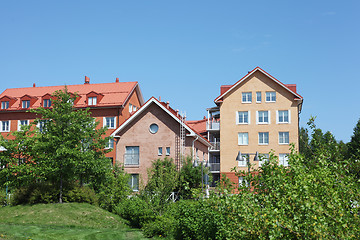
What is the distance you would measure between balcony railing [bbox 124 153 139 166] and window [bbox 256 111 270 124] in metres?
15.3

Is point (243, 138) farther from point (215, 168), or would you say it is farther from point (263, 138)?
point (215, 168)

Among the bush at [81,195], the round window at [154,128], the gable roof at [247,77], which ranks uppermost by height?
the gable roof at [247,77]

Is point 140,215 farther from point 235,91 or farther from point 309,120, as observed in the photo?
point 235,91

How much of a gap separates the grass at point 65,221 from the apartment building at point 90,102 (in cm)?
1881

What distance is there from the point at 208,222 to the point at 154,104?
27.4 m

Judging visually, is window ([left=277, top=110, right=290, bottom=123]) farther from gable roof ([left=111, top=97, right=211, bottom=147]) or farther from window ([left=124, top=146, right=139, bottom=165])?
window ([left=124, top=146, right=139, bottom=165])

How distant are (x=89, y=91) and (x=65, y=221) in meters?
28.7

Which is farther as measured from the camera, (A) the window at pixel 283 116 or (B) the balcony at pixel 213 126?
(B) the balcony at pixel 213 126

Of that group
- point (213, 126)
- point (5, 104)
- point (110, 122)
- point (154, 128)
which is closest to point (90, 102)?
point (110, 122)

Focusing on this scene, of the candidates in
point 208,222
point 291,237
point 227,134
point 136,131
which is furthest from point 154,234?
point 227,134

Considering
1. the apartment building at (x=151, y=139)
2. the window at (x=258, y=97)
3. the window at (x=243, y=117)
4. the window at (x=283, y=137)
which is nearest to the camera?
the apartment building at (x=151, y=139)

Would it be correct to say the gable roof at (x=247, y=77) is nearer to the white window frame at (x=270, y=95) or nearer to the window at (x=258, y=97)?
the white window frame at (x=270, y=95)

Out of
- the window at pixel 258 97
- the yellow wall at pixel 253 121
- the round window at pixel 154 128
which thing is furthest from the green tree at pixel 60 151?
the window at pixel 258 97

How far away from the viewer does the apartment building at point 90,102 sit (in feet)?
171
